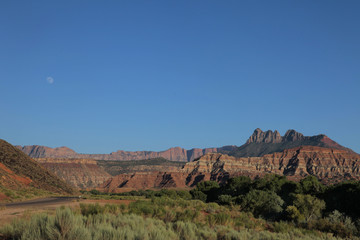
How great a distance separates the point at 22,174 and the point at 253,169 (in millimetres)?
136209

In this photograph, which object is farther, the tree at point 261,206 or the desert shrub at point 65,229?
the tree at point 261,206

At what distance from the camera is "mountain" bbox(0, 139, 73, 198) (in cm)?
4539

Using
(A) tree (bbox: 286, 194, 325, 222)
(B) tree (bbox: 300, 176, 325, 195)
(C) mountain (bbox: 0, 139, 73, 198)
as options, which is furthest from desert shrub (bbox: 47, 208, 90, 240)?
(B) tree (bbox: 300, 176, 325, 195)

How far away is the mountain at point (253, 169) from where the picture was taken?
146 meters

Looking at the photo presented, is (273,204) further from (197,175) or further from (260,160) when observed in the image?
(260,160)

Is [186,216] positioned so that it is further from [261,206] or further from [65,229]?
[261,206]

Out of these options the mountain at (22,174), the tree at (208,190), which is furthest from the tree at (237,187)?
the mountain at (22,174)

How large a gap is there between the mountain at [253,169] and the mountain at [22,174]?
8240 cm

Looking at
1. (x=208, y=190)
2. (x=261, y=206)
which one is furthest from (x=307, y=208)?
(x=208, y=190)

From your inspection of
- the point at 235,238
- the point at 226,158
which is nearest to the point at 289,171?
the point at 226,158

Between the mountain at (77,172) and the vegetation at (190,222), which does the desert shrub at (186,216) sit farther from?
the mountain at (77,172)

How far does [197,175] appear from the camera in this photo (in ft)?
505

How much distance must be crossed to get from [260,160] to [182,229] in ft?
601

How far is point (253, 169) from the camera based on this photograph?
166875mm
